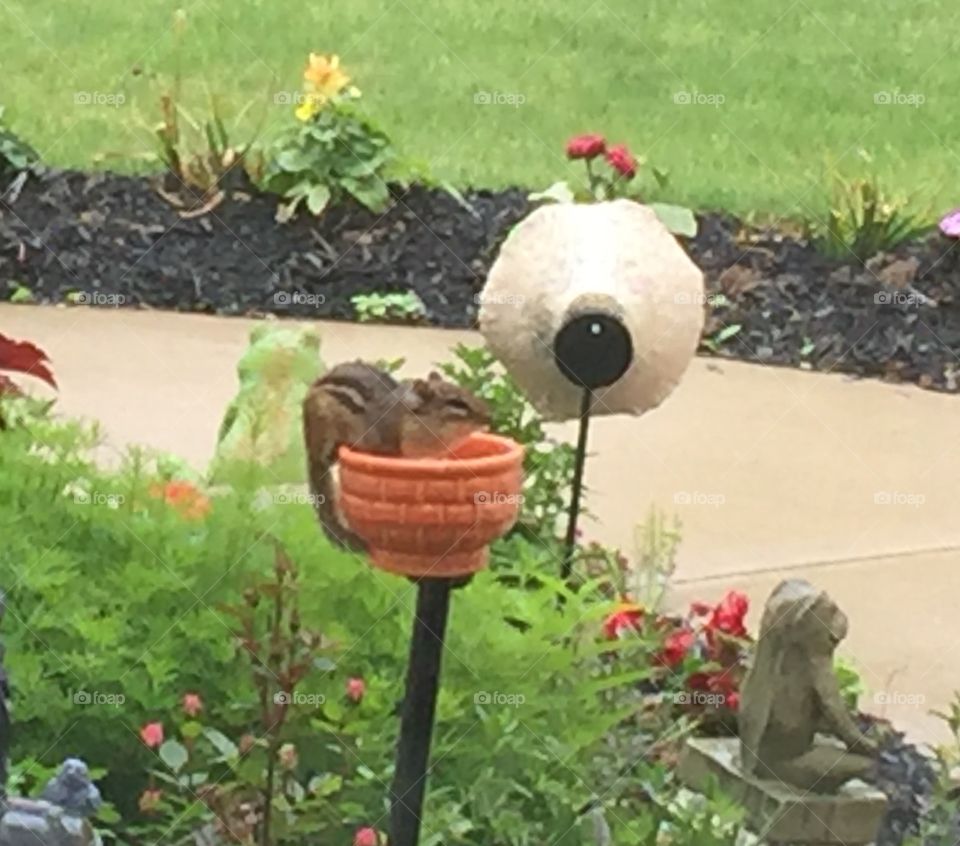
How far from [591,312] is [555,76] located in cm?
656

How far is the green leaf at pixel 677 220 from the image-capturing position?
6.83 meters

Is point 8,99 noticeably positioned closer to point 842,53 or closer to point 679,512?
point 842,53

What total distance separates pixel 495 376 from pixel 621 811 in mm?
1609

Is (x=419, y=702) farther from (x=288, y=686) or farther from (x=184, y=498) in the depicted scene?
(x=184, y=498)

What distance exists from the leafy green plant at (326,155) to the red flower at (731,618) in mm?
3538

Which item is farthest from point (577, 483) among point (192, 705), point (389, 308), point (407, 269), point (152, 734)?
point (407, 269)

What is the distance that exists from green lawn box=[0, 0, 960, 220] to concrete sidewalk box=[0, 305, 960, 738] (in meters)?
1.98

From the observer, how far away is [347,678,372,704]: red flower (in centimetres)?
286

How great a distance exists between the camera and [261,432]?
155 inches

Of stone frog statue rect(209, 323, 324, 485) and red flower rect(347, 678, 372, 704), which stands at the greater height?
stone frog statue rect(209, 323, 324, 485)

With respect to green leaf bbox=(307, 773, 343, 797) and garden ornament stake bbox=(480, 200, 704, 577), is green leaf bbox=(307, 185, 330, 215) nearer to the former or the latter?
garden ornament stake bbox=(480, 200, 704, 577)

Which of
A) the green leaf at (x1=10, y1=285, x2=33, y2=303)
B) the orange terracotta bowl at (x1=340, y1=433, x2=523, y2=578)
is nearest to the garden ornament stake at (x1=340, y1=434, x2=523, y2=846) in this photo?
the orange terracotta bowl at (x1=340, y1=433, x2=523, y2=578)

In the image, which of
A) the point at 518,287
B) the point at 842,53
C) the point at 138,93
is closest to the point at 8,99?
the point at 138,93

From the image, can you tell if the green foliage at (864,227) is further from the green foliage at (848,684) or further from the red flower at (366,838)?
the red flower at (366,838)
